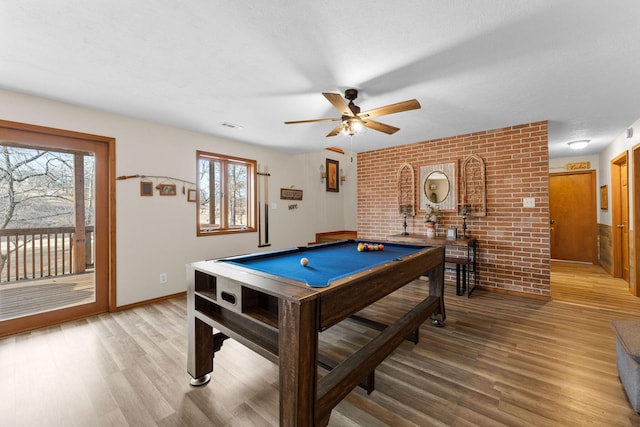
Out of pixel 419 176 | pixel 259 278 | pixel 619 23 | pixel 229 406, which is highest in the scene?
pixel 619 23

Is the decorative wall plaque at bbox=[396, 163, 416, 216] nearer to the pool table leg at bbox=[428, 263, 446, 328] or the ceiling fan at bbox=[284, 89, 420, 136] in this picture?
the pool table leg at bbox=[428, 263, 446, 328]

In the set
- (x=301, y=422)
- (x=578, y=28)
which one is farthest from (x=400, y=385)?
Answer: (x=578, y=28)

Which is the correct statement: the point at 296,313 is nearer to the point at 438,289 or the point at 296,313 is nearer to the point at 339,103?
the point at 339,103

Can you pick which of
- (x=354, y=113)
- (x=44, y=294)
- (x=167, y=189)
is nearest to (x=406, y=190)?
(x=354, y=113)

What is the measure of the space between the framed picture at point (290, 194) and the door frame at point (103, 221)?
2.62 metres

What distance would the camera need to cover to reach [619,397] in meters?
1.70

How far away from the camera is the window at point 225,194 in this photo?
413 cm

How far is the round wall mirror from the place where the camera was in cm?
427

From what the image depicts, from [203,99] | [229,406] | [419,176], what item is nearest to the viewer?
[229,406]

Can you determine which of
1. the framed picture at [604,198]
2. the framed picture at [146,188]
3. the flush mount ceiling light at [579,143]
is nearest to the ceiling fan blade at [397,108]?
the framed picture at [146,188]

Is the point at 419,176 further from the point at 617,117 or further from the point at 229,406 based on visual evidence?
the point at 229,406

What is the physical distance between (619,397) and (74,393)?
3.49 meters

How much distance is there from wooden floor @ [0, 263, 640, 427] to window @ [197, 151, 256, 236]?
1.68 m

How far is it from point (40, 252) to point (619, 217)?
798cm
